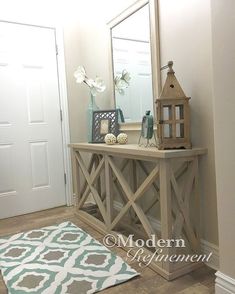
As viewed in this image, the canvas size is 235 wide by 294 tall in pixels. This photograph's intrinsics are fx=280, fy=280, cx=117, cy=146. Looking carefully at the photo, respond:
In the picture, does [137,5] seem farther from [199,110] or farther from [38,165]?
[38,165]

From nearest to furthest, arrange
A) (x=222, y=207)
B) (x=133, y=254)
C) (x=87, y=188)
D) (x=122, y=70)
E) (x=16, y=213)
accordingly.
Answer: (x=222, y=207), (x=133, y=254), (x=122, y=70), (x=87, y=188), (x=16, y=213)

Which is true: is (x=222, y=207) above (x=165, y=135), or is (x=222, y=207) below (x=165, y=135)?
below

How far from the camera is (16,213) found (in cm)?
289

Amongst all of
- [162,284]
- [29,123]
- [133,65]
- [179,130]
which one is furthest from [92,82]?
[162,284]

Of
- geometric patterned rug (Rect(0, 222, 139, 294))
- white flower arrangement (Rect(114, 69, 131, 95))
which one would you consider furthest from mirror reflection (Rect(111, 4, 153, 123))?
geometric patterned rug (Rect(0, 222, 139, 294))

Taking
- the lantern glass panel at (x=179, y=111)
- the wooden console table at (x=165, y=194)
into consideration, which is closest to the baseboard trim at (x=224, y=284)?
the wooden console table at (x=165, y=194)

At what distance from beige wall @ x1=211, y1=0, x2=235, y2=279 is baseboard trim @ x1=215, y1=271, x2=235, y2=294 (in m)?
0.02

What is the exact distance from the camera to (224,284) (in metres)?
1.32

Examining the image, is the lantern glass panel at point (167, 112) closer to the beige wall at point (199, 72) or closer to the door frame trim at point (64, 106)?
the beige wall at point (199, 72)

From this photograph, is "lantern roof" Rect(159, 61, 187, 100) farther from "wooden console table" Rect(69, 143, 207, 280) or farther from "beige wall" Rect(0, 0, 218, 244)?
"wooden console table" Rect(69, 143, 207, 280)

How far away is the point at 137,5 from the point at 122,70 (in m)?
0.53

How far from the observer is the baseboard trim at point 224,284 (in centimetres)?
129

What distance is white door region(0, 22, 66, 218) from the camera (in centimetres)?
280

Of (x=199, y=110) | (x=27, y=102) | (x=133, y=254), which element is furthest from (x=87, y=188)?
(x=199, y=110)
